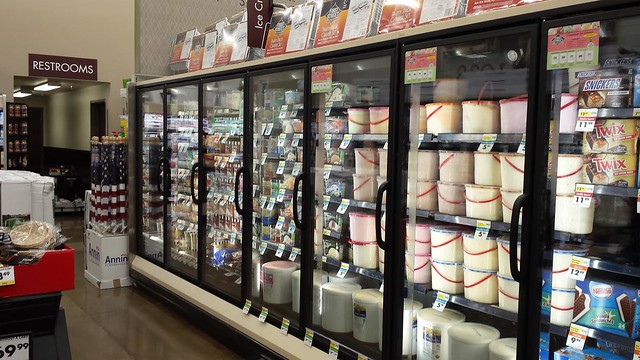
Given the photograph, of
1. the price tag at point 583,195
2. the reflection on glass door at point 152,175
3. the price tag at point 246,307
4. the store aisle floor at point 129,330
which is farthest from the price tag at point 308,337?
the reflection on glass door at point 152,175

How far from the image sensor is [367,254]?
3.31 meters

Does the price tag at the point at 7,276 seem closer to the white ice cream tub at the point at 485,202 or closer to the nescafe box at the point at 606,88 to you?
the white ice cream tub at the point at 485,202

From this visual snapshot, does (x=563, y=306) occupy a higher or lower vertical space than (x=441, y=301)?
higher

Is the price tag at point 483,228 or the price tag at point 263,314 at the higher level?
the price tag at point 483,228

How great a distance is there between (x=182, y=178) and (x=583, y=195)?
13.4 ft

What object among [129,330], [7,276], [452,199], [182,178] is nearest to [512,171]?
[452,199]

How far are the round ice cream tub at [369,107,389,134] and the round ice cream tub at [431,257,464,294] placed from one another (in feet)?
2.67

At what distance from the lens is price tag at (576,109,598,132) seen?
2109mm

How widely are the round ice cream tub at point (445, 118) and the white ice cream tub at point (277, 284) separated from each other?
1.71 m

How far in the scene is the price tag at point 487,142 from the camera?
2467 mm

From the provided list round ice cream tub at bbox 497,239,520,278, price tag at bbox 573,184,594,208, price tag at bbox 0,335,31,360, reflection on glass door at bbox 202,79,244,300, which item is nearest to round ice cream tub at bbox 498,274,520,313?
round ice cream tub at bbox 497,239,520,278

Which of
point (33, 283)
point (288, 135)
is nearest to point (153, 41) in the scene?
point (288, 135)

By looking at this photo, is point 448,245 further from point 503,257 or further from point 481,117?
point 481,117

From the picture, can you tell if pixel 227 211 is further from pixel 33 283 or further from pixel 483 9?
pixel 483 9
